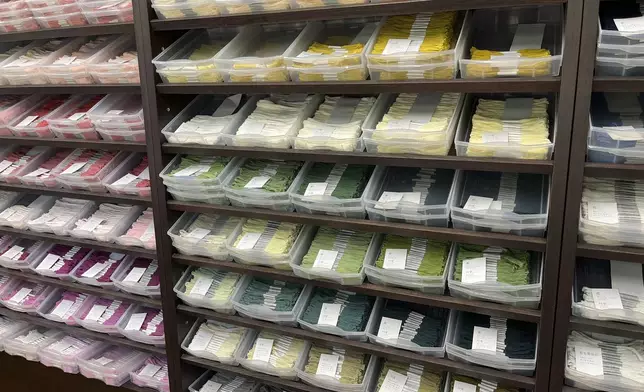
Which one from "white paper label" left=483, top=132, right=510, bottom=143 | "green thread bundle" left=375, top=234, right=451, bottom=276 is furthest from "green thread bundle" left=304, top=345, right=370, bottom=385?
Result: "white paper label" left=483, top=132, right=510, bottom=143

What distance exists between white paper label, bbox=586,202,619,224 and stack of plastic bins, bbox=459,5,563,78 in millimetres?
420

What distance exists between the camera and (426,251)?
1.85 m

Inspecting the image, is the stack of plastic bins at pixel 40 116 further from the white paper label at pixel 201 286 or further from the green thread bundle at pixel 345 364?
the green thread bundle at pixel 345 364

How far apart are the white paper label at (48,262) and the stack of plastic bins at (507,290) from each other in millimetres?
2015

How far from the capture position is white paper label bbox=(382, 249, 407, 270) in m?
1.80

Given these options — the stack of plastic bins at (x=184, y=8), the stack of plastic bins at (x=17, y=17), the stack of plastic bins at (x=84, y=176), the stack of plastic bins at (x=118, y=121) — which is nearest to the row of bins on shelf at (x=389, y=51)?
the stack of plastic bins at (x=184, y=8)

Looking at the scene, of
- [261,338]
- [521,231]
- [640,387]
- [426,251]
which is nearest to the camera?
[640,387]

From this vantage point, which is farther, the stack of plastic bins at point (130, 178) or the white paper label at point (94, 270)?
the white paper label at point (94, 270)

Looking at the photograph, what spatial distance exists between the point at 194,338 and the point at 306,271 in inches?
28.5

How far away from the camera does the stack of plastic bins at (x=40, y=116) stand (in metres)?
2.45

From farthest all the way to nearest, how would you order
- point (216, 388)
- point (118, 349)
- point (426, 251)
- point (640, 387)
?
point (118, 349), point (216, 388), point (426, 251), point (640, 387)

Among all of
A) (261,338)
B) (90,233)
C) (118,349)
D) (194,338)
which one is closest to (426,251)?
(261,338)

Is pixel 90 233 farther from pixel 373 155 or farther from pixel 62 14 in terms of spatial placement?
pixel 373 155

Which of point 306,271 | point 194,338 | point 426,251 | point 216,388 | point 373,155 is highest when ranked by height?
point 373,155
